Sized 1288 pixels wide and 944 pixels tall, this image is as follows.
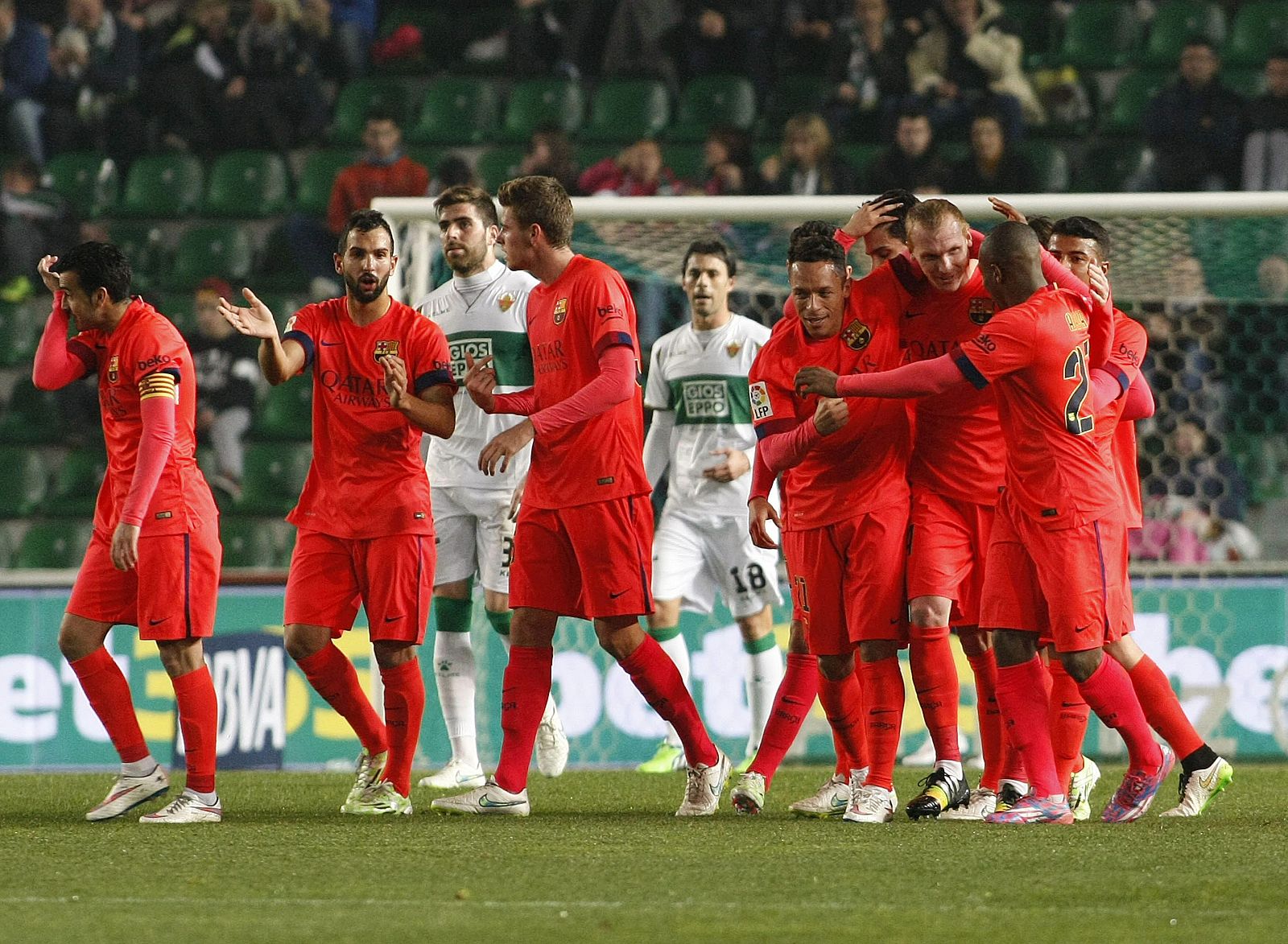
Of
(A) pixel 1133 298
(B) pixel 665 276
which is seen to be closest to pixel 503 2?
(B) pixel 665 276

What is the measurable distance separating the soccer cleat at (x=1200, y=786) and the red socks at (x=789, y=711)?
1.15 meters

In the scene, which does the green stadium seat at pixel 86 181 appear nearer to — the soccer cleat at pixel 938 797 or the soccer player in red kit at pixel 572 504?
the soccer player in red kit at pixel 572 504

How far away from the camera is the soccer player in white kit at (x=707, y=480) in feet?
29.1

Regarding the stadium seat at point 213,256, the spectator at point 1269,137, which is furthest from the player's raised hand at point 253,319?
the spectator at point 1269,137

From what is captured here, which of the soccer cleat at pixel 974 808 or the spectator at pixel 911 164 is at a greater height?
the spectator at pixel 911 164

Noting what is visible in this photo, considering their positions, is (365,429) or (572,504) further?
(365,429)

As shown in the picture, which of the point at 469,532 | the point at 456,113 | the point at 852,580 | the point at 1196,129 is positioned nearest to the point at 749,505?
the point at 852,580

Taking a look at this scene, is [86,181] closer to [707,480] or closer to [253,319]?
[707,480]

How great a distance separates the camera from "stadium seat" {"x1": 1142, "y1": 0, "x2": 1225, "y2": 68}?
14461mm

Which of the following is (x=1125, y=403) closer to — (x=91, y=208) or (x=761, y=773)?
(x=761, y=773)

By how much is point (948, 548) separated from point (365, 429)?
2.04m

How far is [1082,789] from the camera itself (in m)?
6.70

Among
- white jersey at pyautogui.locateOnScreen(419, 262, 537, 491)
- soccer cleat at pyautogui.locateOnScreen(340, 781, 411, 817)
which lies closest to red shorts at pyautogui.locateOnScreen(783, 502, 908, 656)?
soccer cleat at pyautogui.locateOnScreen(340, 781, 411, 817)

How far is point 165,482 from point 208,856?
1.45 meters
